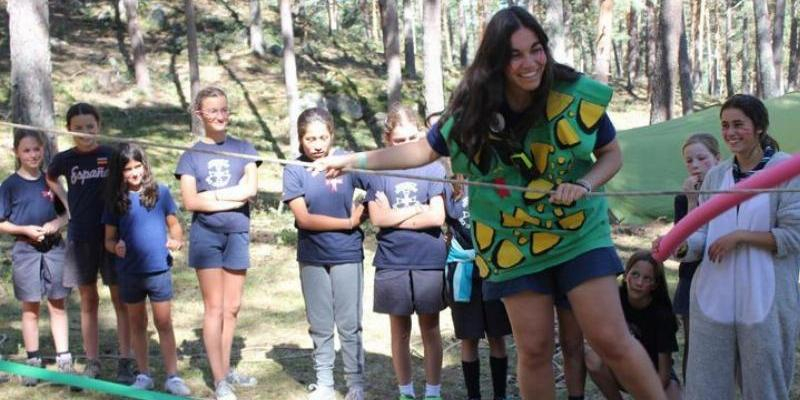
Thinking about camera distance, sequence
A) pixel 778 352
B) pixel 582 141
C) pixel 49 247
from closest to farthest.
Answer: pixel 582 141, pixel 778 352, pixel 49 247

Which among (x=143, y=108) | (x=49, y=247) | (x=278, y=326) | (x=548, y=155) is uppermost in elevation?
(x=143, y=108)

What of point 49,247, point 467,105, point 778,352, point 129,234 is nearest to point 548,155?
point 467,105

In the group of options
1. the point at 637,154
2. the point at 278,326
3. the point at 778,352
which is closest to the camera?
the point at 778,352

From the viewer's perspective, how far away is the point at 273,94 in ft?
79.6

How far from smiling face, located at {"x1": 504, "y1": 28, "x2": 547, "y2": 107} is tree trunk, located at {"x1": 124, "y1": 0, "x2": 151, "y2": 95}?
1987 centimetres

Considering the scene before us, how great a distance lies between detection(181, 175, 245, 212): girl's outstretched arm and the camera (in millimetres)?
4676

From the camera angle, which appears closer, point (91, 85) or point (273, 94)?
point (91, 85)

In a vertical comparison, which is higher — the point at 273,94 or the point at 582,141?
the point at 273,94

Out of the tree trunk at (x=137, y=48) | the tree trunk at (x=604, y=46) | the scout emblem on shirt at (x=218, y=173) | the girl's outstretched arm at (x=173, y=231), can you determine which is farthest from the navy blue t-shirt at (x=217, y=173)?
the tree trunk at (x=137, y=48)

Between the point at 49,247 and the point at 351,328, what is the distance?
188 centimetres

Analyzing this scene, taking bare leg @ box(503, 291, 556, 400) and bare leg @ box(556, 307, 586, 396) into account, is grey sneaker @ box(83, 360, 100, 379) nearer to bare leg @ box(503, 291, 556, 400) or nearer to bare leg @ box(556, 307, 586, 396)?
bare leg @ box(556, 307, 586, 396)

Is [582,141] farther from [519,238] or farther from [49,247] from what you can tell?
[49,247]

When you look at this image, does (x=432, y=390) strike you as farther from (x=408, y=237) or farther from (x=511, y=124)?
(x=511, y=124)

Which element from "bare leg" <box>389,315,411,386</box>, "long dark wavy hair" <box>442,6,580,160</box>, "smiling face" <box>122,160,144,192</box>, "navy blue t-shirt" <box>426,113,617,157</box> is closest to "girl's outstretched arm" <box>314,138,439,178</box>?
"navy blue t-shirt" <box>426,113,617,157</box>
